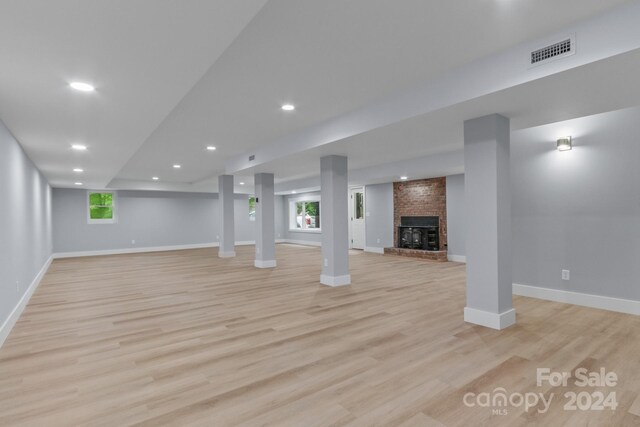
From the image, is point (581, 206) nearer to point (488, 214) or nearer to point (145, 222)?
point (488, 214)

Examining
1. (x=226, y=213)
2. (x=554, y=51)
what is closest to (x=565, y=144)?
(x=554, y=51)

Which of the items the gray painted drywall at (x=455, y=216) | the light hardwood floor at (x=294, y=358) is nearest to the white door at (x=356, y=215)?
the gray painted drywall at (x=455, y=216)

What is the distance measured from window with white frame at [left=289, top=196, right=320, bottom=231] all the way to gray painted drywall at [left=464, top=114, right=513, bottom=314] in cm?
1016

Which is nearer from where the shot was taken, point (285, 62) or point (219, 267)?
point (285, 62)

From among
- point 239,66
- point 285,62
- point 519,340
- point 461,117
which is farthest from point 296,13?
point 519,340

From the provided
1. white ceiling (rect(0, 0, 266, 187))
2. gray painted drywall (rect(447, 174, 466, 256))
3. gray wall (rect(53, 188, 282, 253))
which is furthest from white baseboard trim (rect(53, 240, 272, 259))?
white ceiling (rect(0, 0, 266, 187))

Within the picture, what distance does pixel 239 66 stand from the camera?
305cm

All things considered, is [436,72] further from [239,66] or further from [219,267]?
[219,267]

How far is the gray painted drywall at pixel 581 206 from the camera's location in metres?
4.05

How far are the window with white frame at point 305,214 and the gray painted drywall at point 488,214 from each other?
33.3ft

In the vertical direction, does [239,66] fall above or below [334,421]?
above

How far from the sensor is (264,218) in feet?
26.6

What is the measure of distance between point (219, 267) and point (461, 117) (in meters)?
6.62

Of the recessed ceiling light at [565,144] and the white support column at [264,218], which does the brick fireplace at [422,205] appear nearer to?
the white support column at [264,218]
